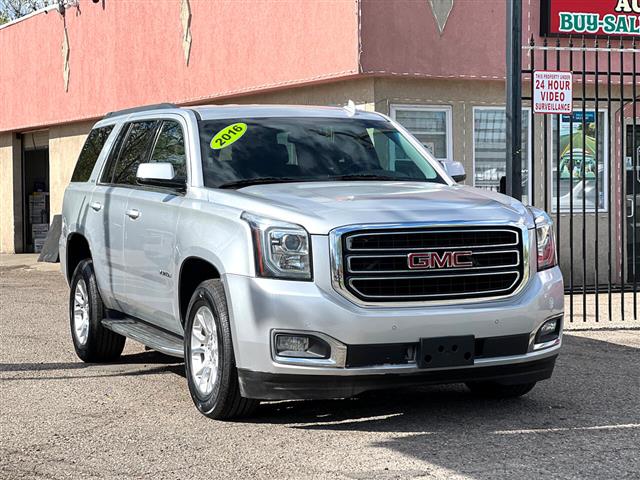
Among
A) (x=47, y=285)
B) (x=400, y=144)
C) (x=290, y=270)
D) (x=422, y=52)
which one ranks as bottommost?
(x=47, y=285)

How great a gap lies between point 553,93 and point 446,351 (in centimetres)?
558

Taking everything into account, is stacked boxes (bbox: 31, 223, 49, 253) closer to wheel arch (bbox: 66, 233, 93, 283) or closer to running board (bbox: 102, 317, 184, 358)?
wheel arch (bbox: 66, 233, 93, 283)

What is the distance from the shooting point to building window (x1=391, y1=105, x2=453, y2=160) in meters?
15.5

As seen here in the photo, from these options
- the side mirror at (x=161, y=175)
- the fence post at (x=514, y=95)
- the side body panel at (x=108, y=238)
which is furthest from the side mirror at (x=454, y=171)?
the fence post at (x=514, y=95)

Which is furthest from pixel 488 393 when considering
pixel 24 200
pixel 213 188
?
pixel 24 200

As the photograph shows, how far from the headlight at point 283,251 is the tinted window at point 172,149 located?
138cm

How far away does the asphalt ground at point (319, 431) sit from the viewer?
5.91m

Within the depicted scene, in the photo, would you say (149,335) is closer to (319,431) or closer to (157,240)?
(157,240)

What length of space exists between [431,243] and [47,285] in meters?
12.2

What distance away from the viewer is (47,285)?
17.8m

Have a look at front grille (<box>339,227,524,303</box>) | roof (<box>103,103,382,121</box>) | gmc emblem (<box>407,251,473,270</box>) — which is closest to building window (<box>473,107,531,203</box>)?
roof (<box>103,103,382,121</box>)

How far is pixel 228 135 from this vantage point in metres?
7.99

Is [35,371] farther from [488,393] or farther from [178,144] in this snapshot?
[488,393]

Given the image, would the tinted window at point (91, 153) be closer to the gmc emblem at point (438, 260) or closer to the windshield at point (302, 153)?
the windshield at point (302, 153)
